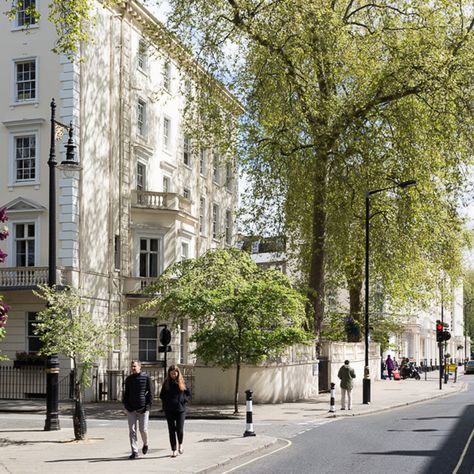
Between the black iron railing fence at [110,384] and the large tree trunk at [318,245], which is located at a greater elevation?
Result: the large tree trunk at [318,245]

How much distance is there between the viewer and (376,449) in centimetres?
1728

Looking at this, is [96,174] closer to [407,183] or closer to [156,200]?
[156,200]

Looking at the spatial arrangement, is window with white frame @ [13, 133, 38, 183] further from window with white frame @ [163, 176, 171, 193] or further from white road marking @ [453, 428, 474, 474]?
white road marking @ [453, 428, 474, 474]

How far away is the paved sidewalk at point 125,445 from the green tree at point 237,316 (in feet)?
6.42

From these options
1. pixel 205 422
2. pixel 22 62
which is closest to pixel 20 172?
pixel 22 62

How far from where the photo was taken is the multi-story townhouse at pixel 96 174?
36.1 metres

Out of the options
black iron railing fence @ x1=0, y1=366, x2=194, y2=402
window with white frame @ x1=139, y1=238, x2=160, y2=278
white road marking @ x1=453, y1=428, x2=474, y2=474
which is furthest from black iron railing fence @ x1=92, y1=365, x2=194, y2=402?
white road marking @ x1=453, y1=428, x2=474, y2=474

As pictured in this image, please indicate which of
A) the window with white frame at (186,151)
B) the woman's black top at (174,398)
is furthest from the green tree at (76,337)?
the window with white frame at (186,151)

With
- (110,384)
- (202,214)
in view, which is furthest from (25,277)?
(202,214)

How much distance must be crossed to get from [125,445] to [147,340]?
2287 cm

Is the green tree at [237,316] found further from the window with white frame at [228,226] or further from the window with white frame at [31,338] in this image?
the window with white frame at [228,226]

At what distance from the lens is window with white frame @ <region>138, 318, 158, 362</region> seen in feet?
135

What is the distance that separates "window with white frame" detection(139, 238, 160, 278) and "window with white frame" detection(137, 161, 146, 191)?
2.53 metres

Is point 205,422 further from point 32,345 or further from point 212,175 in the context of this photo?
point 212,175
